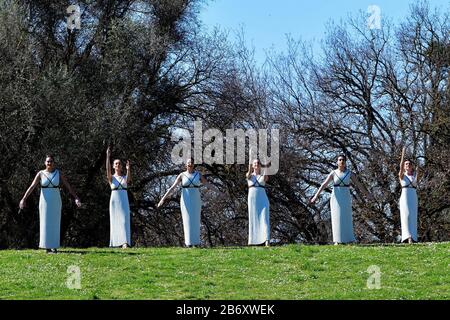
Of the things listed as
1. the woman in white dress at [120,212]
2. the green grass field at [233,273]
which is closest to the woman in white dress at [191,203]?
the woman in white dress at [120,212]

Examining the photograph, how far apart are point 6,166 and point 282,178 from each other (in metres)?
11.4

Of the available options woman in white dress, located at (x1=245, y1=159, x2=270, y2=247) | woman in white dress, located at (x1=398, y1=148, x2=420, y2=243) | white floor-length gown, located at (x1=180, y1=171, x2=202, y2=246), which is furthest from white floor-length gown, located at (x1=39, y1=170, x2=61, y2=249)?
woman in white dress, located at (x1=398, y1=148, x2=420, y2=243)

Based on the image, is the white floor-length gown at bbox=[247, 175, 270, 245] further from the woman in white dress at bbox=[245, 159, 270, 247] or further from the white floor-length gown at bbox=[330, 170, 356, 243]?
the white floor-length gown at bbox=[330, 170, 356, 243]

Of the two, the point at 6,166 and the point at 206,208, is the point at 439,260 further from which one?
the point at 206,208

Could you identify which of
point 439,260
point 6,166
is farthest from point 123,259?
point 6,166

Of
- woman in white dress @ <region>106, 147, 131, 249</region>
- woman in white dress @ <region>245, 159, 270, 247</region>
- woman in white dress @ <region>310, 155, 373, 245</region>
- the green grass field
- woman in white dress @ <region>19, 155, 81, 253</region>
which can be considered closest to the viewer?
the green grass field

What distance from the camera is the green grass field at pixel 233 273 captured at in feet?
56.3

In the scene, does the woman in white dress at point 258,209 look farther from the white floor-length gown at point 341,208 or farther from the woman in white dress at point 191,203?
the white floor-length gown at point 341,208

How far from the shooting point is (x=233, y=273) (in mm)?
19078

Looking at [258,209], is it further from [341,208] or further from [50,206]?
[50,206]

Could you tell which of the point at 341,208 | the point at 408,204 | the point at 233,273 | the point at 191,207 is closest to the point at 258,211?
the point at 191,207

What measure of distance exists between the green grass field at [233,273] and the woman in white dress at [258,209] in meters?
2.25

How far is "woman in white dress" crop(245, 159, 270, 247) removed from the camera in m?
24.6

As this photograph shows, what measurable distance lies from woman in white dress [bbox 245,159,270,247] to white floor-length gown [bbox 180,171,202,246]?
4.47ft
